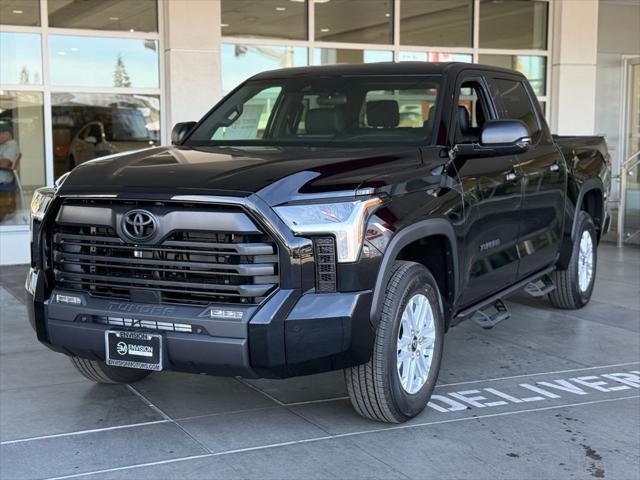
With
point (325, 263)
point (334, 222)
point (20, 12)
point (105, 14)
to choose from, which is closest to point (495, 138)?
point (334, 222)

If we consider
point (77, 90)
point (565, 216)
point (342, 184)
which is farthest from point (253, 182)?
point (77, 90)

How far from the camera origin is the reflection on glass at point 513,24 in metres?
13.5

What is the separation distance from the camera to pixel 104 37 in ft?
35.7

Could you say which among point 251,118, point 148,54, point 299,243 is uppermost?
point 148,54

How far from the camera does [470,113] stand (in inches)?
229

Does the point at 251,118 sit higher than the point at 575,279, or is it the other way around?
the point at 251,118

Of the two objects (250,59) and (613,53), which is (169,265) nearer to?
(250,59)

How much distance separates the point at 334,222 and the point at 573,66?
35.6 feet

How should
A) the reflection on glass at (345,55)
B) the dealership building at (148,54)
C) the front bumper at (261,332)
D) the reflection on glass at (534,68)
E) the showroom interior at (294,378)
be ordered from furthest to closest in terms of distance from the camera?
the reflection on glass at (534,68) → the reflection on glass at (345,55) → the dealership building at (148,54) → the showroom interior at (294,378) → the front bumper at (261,332)

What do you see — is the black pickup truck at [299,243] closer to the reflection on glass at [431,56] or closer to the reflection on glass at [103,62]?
the reflection on glass at [103,62]

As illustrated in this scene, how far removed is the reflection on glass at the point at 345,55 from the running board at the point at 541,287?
19.4ft

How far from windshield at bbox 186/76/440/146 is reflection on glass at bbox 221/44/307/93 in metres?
5.99

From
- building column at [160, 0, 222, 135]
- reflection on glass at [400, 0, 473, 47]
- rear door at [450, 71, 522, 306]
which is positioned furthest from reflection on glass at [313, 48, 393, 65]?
rear door at [450, 71, 522, 306]

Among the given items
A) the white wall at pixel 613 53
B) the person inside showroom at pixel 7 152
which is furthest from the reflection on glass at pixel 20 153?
the white wall at pixel 613 53
